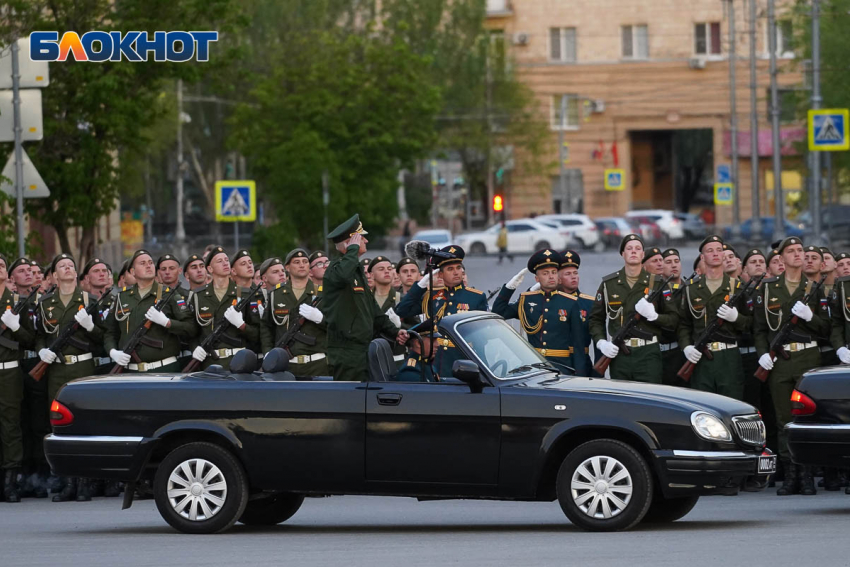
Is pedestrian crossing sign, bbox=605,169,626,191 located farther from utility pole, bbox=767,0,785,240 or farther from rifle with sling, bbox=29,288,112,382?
rifle with sling, bbox=29,288,112,382

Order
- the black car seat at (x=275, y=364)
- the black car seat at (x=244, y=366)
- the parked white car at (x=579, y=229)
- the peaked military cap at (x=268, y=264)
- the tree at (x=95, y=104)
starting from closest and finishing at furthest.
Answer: the black car seat at (x=275, y=364) < the black car seat at (x=244, y=366) < the peaked military cap at (x=268, y=264) < the tree at (x=95, y=104) < the parked white car at (x=579, y=229)

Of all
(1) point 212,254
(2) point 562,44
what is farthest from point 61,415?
(2) point 562,44

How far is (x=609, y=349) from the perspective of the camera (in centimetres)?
1468

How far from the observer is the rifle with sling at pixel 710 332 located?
14.5 m

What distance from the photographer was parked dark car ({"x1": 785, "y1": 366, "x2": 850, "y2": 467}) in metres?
12.4

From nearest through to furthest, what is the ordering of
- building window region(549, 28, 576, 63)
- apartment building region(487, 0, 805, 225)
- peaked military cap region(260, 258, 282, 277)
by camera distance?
peaked military cap region(260, 258, 282, 277), apartment building region(487, 0, 805, 225), building window region(549, 28, 576, 63)

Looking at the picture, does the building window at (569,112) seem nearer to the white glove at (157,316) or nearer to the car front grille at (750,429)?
the white glove at (157,316)

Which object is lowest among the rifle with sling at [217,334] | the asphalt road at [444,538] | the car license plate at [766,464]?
the asphalt road at [444,538]

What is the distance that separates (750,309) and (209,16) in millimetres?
15174

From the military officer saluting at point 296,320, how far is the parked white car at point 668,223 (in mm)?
59001

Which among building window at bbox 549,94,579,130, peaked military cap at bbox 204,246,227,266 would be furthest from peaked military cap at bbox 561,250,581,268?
building window at bbox 549,94,579,130

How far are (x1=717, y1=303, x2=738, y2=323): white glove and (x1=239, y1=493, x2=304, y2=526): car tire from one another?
12.4ft

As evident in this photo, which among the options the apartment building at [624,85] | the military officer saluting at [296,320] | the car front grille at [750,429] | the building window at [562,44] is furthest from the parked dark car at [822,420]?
the building window at [562,44]

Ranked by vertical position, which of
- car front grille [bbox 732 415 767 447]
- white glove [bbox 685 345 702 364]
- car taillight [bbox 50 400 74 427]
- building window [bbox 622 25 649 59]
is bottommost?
car front grille [bbox 732 415 767 447]
